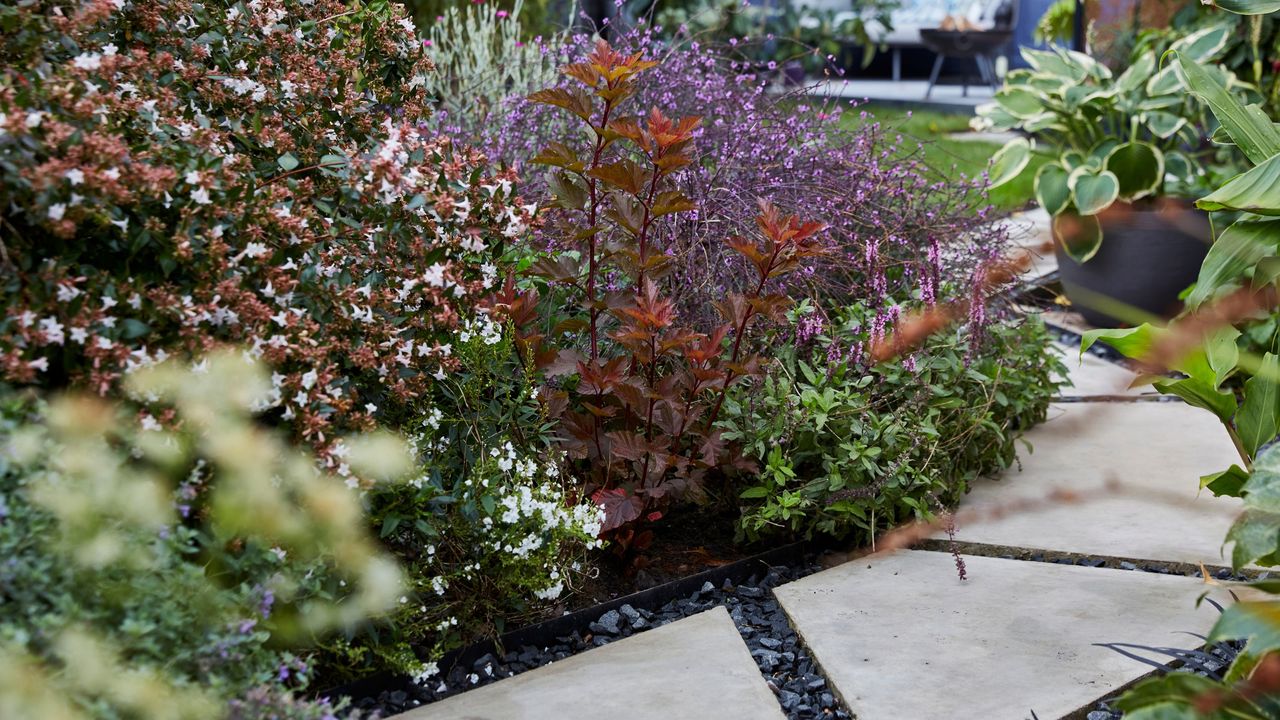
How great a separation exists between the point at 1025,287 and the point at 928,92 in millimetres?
6895

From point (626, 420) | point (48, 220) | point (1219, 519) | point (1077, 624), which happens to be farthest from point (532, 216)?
point (1219, 519)

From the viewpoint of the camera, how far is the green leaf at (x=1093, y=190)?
364 cm

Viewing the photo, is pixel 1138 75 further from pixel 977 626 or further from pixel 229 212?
pixel 229 212

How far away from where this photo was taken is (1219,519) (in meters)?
2.43

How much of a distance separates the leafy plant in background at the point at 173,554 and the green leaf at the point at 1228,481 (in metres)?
1.44

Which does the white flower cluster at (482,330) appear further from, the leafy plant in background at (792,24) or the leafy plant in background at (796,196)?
the leafy plant in background at (792,24)

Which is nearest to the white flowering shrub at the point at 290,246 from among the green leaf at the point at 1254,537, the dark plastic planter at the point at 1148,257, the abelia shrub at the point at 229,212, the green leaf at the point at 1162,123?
the abelia shrub at the point at 229,212

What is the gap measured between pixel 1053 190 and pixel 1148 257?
0.37 meters

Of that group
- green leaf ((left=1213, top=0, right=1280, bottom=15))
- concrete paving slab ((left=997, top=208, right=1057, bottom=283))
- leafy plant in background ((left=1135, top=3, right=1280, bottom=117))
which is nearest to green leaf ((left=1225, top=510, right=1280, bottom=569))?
green leaf ((left=1213, top=0, right=1280, bottom=15))

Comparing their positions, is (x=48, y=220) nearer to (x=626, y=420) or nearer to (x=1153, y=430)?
(x=626, y=420)

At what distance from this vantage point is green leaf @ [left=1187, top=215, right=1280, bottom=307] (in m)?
2.15

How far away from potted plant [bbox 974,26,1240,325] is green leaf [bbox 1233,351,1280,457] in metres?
1.50

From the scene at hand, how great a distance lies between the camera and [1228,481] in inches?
81.3

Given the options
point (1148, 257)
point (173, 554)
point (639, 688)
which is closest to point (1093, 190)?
point (1148, 257)
